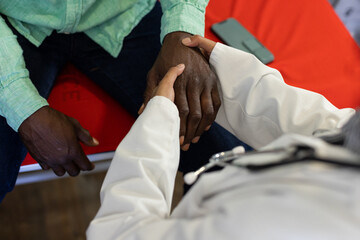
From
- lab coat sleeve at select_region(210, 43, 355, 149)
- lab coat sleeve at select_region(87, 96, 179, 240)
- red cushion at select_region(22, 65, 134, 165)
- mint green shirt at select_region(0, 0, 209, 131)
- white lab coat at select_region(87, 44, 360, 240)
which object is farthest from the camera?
red cushion at select_region(22, 65, 134, 165)

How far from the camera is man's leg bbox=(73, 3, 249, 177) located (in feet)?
2.58

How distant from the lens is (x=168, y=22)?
780 mm

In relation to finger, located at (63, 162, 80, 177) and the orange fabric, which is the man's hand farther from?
the orange fabric

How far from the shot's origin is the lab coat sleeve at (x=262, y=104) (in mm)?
586

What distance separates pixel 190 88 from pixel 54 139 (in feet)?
0.95

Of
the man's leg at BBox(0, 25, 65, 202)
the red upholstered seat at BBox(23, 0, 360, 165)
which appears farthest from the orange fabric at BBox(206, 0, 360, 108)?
the man's leg at BBox(0, 25, 65, 202)

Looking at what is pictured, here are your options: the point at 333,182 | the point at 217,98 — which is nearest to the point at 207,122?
the point at 217,98

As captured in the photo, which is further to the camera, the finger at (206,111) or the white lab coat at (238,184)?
the finger at (206,111)

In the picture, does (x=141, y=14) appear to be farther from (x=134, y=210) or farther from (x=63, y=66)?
(x=134, y=210)

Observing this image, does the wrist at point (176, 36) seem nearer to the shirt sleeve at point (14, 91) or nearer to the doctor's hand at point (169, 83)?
the doctor's hand at point (169, 83)

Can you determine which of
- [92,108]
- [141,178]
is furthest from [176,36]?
[141,178]

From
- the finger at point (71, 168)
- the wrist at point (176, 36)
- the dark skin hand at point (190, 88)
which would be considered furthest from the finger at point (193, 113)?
the finger at point (71, 168)

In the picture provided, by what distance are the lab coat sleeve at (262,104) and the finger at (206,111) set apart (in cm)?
3

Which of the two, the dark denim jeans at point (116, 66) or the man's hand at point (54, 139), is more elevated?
the dark denim jeans at point (116, 66)
